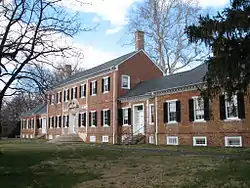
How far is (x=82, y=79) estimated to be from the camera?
3747 centimetres

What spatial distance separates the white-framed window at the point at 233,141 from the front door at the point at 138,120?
29.2 ft

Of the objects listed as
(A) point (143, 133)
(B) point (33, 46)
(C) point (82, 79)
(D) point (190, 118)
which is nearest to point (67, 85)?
(C) point (82, 79)

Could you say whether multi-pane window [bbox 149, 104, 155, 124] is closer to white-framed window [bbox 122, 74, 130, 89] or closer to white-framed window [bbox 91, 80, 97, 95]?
white-framed window [bbox 122, 74, 130, 89]

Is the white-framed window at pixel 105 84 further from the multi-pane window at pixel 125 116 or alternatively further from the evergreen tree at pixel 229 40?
the evergreen tree at pixel 229 40

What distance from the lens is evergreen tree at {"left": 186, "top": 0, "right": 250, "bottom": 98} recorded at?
9.48 m

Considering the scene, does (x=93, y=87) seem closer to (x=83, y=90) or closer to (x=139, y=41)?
(x=83, y=90)

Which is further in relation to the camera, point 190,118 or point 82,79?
point 82,79

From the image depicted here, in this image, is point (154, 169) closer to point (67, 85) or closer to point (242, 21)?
point (242, 21)

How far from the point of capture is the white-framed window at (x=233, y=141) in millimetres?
20241

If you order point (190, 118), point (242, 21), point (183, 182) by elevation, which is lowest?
point (183, 182)

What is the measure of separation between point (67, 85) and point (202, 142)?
22396 mm

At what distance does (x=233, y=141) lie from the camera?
67.8 ft

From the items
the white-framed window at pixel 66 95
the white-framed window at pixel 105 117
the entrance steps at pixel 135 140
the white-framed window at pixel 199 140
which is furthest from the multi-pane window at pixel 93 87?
the white-framed window at pixel 199 140

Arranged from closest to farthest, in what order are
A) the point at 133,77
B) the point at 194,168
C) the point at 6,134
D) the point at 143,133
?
1. the point at 194,168
2. the point at 143,133
3. the point at 133,77
4. the point at 6,134
